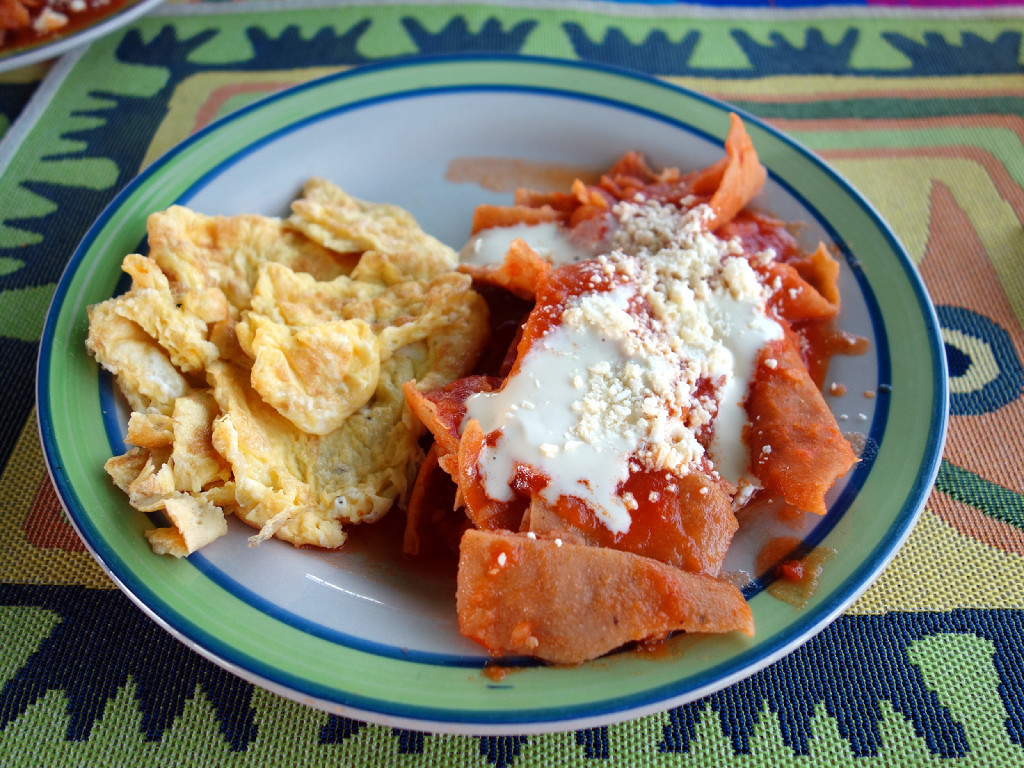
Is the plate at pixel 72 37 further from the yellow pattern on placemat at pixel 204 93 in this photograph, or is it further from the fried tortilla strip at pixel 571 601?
the fried tortilla strip at pixel 571 601

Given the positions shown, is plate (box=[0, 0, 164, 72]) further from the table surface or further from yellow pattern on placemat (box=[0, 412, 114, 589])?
yellow pattern on placemat (box=[0, 412, 114, 589])

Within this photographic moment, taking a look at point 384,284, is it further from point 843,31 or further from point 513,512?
point 843,31

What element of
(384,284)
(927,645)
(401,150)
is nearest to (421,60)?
(401,150)

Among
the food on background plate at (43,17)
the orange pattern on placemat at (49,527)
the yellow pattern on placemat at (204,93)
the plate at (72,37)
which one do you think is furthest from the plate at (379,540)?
the food on background plate at (43,17)

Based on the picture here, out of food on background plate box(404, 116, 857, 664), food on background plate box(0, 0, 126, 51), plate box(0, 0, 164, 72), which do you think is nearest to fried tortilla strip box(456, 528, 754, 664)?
food on background plate box(404, 116, 857, 664)

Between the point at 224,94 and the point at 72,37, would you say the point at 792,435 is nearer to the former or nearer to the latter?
the point at 224,94

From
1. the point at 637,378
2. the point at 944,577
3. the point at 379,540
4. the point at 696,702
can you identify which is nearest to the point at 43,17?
the point at 379,540

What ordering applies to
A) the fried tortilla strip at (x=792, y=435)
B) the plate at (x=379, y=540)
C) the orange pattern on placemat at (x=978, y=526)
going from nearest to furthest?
the plate at (x=379, y=540), the fried tortilla strip at (x=792, y=435), the orange pattern on placemat at (x=978, y=526)
